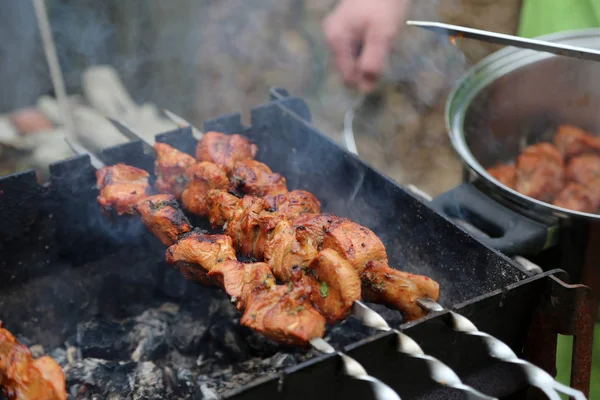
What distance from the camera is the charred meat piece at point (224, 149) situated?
2520mm

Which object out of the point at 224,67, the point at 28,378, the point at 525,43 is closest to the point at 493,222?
the point at 525,43

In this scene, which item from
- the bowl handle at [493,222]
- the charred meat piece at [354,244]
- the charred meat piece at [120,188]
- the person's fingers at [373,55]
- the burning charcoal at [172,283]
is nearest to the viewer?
the charred meat piece at [354,244]

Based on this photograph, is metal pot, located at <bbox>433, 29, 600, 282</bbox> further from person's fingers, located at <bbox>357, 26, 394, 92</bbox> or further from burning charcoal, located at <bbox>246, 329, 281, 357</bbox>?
burning charcoal, located at <bbox>246, 329, 281, 357</bbox>

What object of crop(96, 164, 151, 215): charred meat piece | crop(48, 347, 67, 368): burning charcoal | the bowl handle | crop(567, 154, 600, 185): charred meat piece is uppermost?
crop(96, 164, 151, 215): charred meat piece

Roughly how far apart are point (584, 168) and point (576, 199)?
26 cm

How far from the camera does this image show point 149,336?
2.58m

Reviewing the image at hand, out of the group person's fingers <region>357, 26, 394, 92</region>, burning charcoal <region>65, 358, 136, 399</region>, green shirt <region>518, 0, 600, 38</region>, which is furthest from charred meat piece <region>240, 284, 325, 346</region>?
green shirt <region>518, 0, 600, 38</region>

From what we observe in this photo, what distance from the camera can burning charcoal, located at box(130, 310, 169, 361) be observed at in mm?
2527

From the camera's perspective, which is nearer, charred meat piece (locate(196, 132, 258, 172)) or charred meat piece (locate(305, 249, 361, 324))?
charred meat piece (locate(305, 249, 361, 324))

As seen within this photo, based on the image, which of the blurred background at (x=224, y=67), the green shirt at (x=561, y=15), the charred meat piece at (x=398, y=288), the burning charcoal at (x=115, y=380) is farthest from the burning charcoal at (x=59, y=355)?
the green shirt at (x=561, y=15)

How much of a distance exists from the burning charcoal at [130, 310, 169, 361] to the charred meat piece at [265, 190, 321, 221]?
0.85 m

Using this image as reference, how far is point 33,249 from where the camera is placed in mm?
2443

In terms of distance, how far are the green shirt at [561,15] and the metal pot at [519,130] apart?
1.59 feet

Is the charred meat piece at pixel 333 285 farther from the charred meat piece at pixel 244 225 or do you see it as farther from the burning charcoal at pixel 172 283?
the burning charcoal at pixel 172 283
